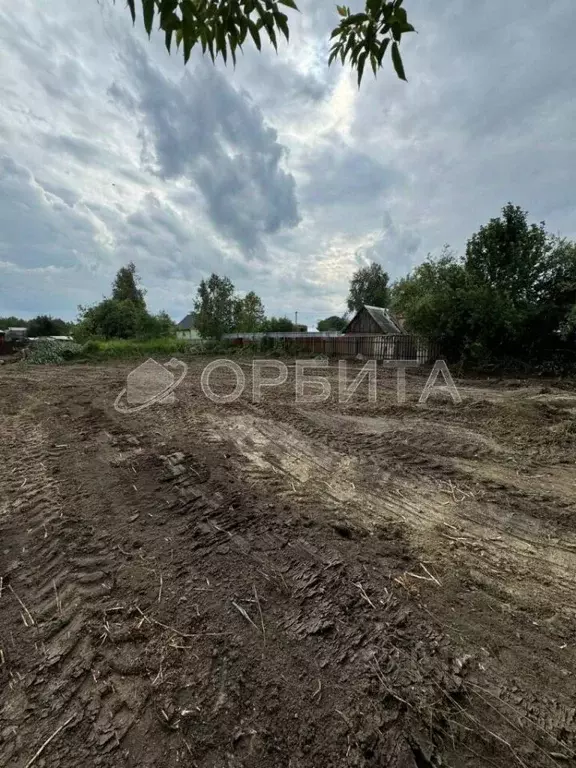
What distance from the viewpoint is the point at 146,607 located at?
178 centimetres

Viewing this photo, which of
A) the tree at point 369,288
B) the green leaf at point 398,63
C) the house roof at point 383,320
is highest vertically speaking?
the tree at point 369,288

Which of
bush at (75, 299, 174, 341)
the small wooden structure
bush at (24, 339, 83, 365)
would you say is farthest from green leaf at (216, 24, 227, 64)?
bush at (75, 299, 174, 341)

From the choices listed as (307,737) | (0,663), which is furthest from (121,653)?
(307,737)

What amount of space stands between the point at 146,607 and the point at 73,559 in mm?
736

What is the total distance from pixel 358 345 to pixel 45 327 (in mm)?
49396

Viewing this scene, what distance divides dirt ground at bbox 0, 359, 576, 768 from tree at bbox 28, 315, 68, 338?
180ft

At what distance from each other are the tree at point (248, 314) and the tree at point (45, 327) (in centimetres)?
3289

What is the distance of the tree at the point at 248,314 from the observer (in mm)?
28269

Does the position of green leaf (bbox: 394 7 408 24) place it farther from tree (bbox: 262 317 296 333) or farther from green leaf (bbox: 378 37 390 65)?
tree (bbox: 262 317 296 333)

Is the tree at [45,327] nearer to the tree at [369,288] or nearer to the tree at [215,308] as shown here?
the tree at [215,308]

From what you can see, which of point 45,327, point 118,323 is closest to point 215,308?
point 118,323

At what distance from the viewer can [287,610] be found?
1780 mm

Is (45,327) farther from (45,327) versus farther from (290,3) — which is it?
(290,3)

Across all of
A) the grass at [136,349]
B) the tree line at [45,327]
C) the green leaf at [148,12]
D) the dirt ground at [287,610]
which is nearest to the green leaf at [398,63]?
the green leaf at [148,12]
